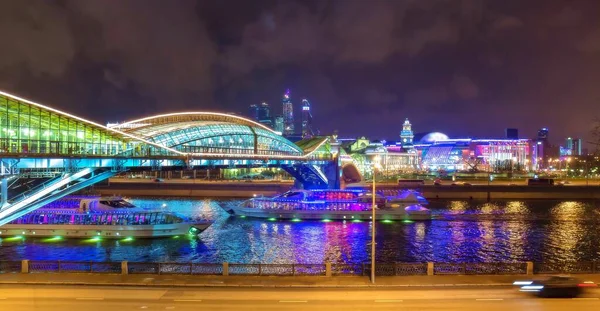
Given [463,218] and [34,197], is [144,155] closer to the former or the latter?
[34,197]

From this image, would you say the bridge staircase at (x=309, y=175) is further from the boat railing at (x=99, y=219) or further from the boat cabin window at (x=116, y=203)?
the boat railing at (x=99, y=219)

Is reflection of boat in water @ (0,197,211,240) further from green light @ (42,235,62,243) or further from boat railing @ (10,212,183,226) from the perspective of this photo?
green light @ (42,235,62,243)

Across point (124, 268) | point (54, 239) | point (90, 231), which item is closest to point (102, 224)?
point (90, 231)

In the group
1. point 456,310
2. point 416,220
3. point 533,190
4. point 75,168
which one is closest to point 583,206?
point 533,190

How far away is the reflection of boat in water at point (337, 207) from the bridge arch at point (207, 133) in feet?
39.6

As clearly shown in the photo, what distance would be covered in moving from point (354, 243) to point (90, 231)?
27.6 meters

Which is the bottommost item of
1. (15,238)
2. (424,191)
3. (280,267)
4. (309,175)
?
(15,238)

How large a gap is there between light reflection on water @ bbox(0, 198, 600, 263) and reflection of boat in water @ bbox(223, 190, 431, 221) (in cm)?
232

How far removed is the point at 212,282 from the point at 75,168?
17.5m

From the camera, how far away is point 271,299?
858 inches

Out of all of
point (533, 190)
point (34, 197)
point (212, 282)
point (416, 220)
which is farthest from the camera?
point (533, 190)

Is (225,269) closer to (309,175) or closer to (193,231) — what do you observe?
(193,231)

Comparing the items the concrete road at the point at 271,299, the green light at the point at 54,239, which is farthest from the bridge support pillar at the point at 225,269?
the green light at the point at 54,239

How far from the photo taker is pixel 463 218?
213ft
